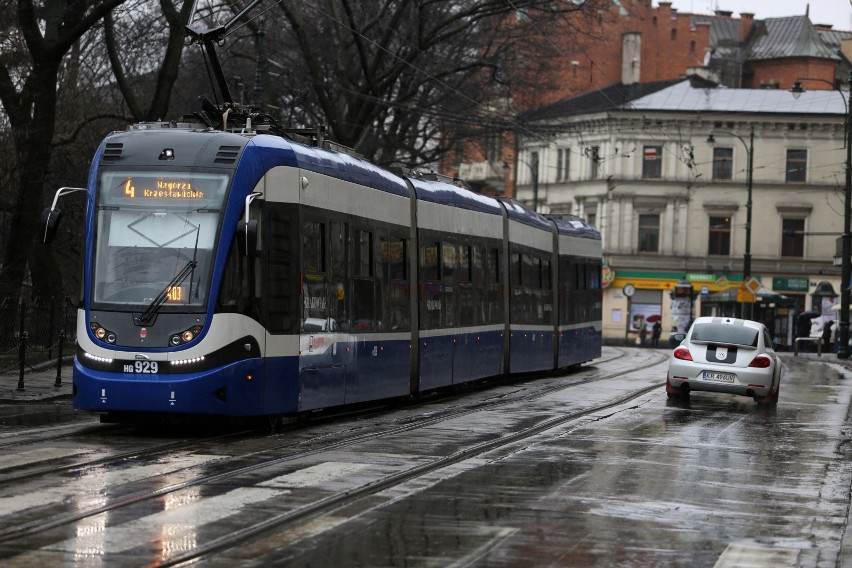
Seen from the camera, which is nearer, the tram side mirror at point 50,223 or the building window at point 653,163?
the tram side mirror at point 50,223

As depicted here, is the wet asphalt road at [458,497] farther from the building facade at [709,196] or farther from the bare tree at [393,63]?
the building facade at [709,196]

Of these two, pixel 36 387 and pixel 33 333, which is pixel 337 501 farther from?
pixel 33 333

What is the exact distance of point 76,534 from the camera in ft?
30.6

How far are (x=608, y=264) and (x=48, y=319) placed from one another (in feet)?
172

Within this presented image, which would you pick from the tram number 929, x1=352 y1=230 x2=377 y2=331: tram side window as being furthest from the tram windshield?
x1=352 y1=230 x2=377 y2=331: tram side window

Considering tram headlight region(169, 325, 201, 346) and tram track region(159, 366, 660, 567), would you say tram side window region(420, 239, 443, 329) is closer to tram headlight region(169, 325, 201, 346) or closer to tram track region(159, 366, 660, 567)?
tram track region(159, 366, 660, 567)

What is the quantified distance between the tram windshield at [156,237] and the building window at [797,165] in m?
63.7

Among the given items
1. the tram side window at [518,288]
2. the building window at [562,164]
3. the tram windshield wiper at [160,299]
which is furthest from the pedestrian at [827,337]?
the tram windshield wiper at [160,299]

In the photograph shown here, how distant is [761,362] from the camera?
2427 centimetres

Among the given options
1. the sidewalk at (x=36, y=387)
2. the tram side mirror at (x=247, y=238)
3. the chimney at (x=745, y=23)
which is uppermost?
the chimney at (x=745, y=23)

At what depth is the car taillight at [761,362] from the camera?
24188mm

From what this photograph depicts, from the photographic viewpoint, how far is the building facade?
7544 centimetres

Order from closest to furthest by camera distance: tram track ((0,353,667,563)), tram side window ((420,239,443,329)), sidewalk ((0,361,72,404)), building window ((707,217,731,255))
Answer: tram track ((0,353,667,563)), sidewalk ((0,361,72,404)), tram side window ((420,239,443,329)), building window ((707,217,731,255))

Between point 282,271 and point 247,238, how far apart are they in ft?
4.15
